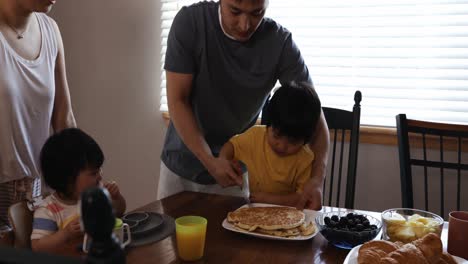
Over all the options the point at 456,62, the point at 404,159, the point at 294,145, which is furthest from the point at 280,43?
the point at 456,62

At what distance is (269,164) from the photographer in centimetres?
173

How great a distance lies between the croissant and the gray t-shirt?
89 cm

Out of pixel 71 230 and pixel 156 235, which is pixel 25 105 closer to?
pixel 71 230

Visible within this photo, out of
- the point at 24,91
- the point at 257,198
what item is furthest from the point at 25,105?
the point at 257,198

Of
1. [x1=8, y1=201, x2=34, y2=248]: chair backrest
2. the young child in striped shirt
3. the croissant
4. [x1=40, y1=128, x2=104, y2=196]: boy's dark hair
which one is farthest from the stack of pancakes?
[x1=8, y1=201, x2=34, y2=248]: chair backrest

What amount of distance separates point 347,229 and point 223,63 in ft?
2.75

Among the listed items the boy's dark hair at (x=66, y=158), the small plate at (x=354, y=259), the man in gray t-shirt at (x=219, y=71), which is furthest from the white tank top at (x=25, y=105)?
the small plate at (x=354, y=259)

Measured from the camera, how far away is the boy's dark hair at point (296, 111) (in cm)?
155

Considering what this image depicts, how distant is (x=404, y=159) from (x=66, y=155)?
1.28 m

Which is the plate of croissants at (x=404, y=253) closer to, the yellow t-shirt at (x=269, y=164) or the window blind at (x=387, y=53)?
the yellow t-shirt at (x=269, y=164)

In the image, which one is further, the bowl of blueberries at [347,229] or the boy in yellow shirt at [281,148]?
the boy in yellow shirt at [281,148]

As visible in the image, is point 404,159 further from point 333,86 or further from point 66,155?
point 66,155

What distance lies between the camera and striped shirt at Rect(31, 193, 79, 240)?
131 cm

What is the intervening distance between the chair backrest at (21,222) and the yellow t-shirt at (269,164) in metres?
0.78
